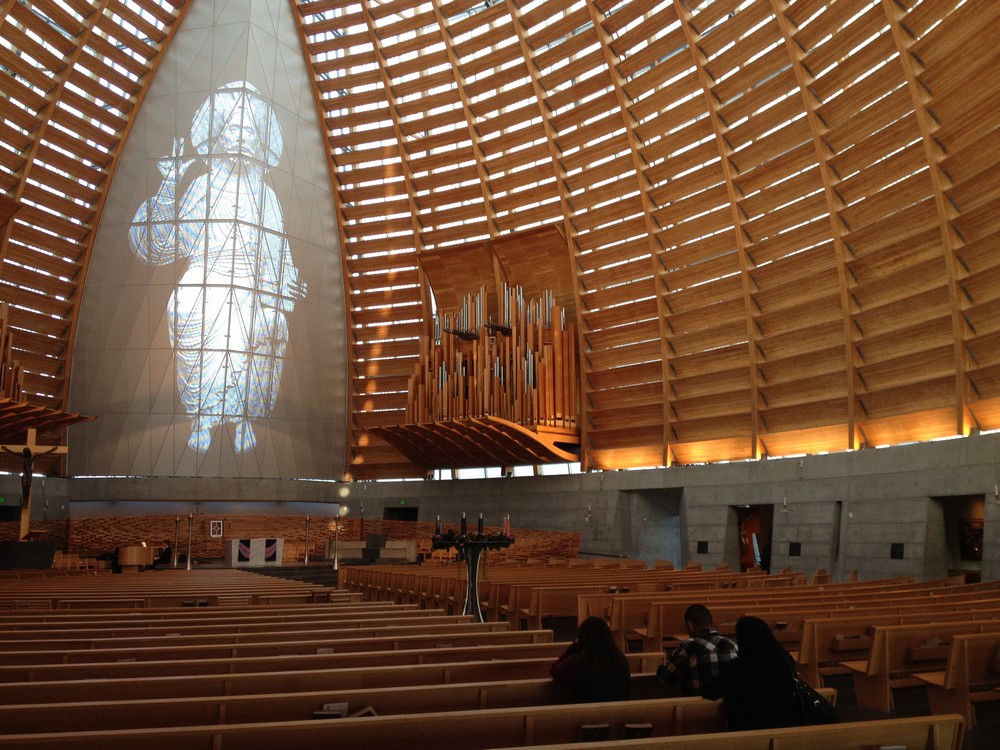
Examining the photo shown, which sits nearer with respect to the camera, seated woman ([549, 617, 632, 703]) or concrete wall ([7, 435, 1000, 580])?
seated woman ([549, 617, 632, 703])

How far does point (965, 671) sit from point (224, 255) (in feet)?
70.7

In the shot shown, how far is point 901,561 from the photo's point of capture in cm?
1422

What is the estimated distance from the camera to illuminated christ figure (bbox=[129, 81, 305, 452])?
75.1 ft

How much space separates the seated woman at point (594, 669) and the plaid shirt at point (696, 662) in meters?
0.37

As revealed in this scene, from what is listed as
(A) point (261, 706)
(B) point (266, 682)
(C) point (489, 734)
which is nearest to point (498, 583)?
(B) point (266, 682)

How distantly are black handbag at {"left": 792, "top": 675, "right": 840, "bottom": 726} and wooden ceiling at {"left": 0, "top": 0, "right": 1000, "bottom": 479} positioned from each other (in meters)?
11.9

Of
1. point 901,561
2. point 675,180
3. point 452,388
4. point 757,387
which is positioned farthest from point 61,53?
point 901,561

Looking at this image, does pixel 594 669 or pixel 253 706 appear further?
pixel 594 669

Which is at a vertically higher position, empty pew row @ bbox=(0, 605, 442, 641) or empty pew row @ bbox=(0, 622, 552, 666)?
empty pew row @ bbox=(0, 622, 552, 666)

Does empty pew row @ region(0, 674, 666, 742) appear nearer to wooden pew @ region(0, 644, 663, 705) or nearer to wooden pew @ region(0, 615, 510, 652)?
wooden pew @ region(0, 644, 663, 705)

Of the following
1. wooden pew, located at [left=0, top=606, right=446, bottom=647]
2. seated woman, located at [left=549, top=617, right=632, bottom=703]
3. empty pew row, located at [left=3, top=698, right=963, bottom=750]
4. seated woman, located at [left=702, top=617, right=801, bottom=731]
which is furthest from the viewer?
wooden pew, located at [left=0, top=606, right=446, bottom=647]

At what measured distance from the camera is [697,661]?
12.6 feet

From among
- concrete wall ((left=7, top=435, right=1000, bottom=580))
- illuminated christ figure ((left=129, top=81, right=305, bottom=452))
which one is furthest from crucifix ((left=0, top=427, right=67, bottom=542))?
illuminated christ figure ((left=129, top=81, right=305, bottom=452))

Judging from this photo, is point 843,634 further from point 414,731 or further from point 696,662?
point 414,731
